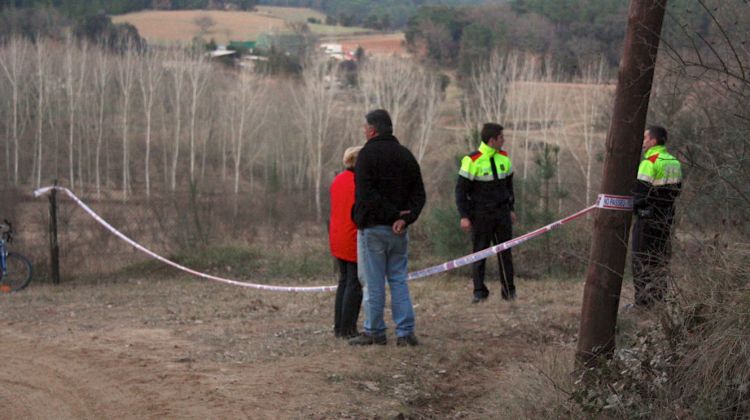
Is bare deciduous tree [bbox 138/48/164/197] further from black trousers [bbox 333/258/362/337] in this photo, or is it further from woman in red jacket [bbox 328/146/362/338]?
woman in red jacket [bbox 328/146/362/338]

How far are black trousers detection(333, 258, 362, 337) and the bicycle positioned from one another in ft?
23.4

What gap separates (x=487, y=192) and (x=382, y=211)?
2.33m

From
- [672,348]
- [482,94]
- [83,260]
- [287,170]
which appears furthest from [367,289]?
[287,170]

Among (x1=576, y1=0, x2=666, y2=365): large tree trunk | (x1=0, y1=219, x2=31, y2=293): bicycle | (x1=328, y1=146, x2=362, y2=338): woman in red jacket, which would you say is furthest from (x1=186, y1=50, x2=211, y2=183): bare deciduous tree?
(x1=576, y1=0, x2=666, y2=365): large tree trunk

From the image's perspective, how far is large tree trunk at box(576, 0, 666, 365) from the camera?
558 centimetres

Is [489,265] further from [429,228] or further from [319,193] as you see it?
[319,193]

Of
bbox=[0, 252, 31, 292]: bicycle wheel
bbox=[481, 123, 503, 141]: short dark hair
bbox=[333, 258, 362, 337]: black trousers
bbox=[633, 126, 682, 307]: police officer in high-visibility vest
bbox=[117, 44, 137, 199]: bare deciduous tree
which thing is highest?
bbox=[481, 123, 503, 141]: short dark hair

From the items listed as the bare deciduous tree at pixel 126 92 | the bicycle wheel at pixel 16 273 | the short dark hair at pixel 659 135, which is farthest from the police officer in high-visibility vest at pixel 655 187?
the bare deciduous tree at pixel 126 92

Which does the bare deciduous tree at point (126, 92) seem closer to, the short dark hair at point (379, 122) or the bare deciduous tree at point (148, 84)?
the bare deciduous tree at point (148, 84)

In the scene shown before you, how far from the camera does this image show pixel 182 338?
8758 mm

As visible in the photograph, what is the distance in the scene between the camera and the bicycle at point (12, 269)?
45.2 ft

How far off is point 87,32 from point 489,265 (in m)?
78.2

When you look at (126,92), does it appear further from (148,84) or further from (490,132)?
(490,132)

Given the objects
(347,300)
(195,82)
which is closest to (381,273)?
(347,300)
